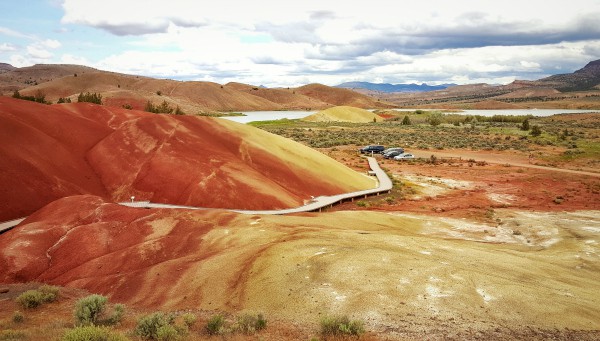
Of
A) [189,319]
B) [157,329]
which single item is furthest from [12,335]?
[189,319]

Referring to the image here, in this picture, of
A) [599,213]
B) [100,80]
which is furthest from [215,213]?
[100,80]

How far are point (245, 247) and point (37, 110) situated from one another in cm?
2469

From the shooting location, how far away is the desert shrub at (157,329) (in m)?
10.2

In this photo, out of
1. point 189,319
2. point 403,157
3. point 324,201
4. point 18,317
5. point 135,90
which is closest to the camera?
point 189,319

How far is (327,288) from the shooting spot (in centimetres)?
1263

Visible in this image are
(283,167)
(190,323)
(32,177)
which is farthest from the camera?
(283,167)

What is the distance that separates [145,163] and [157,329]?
20900 millimetres

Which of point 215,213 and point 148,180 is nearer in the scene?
point 215,213

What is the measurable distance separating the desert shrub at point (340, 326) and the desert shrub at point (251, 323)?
1.56 m

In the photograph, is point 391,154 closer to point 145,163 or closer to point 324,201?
point 324,201

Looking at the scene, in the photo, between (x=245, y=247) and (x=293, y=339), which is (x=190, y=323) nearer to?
(x=293, y=339)

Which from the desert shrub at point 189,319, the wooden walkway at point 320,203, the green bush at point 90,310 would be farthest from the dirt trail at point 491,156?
the green bush at point 90,310

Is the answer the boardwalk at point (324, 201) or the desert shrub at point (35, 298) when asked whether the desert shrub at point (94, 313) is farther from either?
the boardwalk at point (324, 201)

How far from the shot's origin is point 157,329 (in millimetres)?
10328
